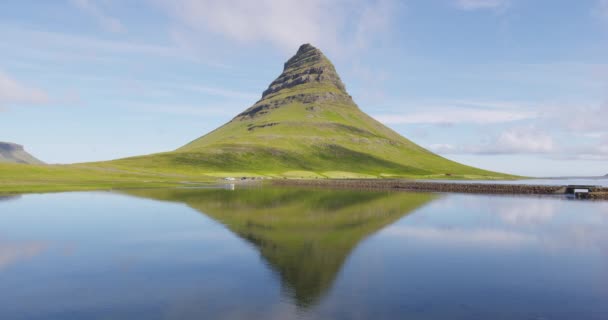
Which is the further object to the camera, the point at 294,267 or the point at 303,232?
the point at 303,232

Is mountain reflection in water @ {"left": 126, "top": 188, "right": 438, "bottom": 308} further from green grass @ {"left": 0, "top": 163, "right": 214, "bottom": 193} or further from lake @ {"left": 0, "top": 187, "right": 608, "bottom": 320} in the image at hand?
green grass @ {"left": 0, "top": 163, "right": 214, "bottom": 193}

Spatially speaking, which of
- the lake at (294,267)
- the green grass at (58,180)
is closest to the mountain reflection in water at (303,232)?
the lake at (294,267)

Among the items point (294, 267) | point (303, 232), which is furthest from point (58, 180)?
point (294, 267)

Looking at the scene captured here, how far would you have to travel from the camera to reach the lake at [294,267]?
2216 centimetres

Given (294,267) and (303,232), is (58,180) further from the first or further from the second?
(294,267)

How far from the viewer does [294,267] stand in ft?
100

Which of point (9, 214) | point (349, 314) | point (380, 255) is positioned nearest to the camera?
point (349, 314)

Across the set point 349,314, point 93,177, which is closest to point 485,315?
point 349,314

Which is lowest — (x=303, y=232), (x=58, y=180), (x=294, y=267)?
(x=294, y=267)

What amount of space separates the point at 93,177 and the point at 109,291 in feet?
429

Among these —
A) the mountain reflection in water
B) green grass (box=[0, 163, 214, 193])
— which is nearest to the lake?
the mountain reflection in water

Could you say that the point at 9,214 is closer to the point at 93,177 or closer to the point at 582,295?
the point at 582,295

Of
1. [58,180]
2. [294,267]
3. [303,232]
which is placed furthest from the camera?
[58,180]

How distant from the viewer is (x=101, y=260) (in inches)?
1292
